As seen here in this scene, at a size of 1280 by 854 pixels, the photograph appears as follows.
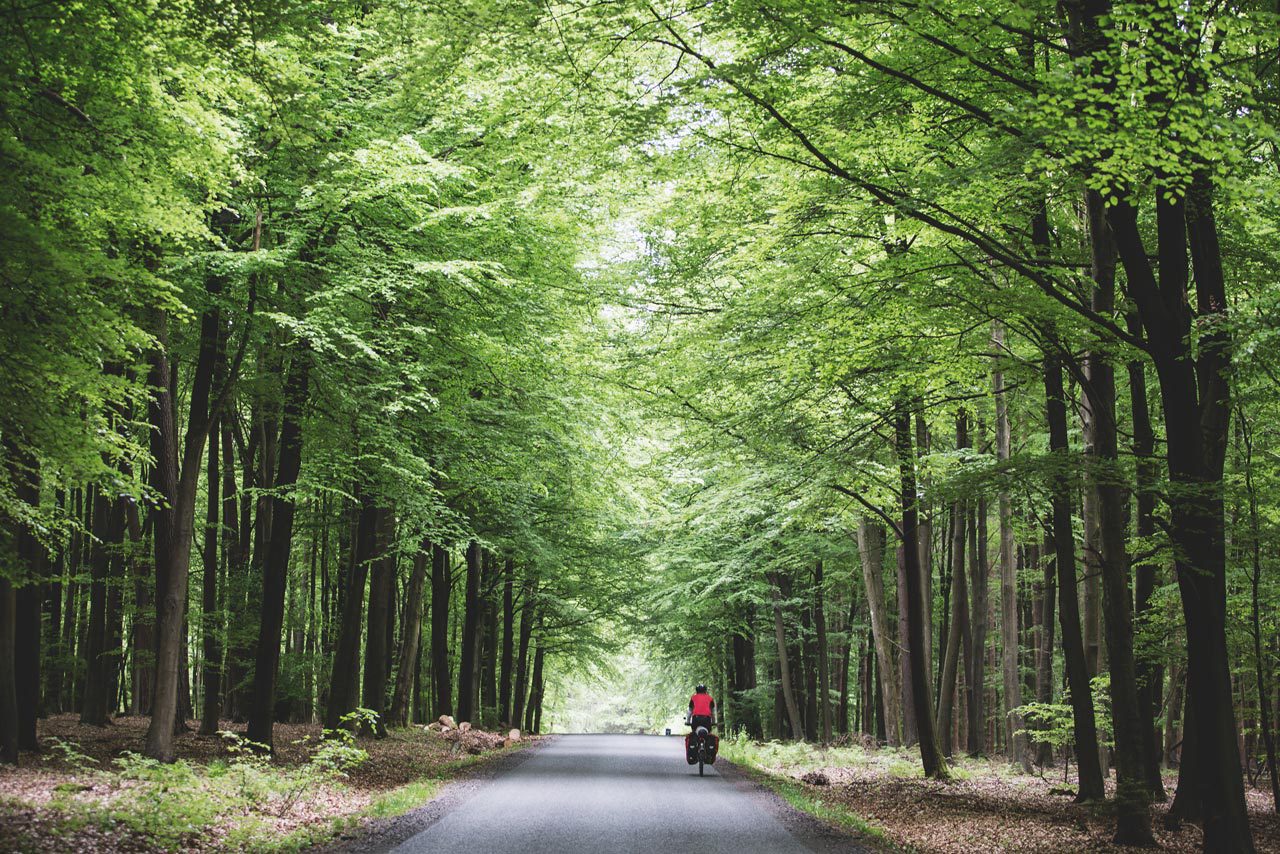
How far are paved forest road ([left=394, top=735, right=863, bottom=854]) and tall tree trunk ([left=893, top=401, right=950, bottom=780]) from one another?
3.20 m

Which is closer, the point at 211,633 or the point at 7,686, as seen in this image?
the point at 7,686

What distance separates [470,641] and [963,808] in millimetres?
18787

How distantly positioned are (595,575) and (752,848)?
2321 centimetres

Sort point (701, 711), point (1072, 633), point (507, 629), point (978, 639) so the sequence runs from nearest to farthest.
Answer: point (1072, 633) → point (701, 711) → point (978, 639) → point (507, 629)

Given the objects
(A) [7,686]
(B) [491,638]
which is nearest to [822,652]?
(B) [491,638]

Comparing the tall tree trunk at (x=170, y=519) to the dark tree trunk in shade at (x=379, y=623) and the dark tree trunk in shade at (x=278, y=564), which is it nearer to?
the dark tree trunk in shade at (x=278, y=564)

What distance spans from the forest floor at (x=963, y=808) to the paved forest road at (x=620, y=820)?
798mm

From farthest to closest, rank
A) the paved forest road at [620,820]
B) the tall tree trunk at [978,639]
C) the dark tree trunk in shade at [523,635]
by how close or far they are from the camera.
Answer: the dark tree trunk in shade at [523,635], the tall tree trunk at [978,639], the paved forest road at [620,820]

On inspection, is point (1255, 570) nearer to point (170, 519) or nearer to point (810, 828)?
point (810, 828)

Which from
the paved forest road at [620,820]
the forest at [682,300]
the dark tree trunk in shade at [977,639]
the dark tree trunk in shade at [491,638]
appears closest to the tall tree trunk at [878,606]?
the forest at [682,300]

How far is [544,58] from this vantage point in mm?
7828

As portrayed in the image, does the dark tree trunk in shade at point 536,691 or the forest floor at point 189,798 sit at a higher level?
the forest floor at point 189,798

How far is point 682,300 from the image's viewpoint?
15406 millimetres

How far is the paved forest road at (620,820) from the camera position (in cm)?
868
